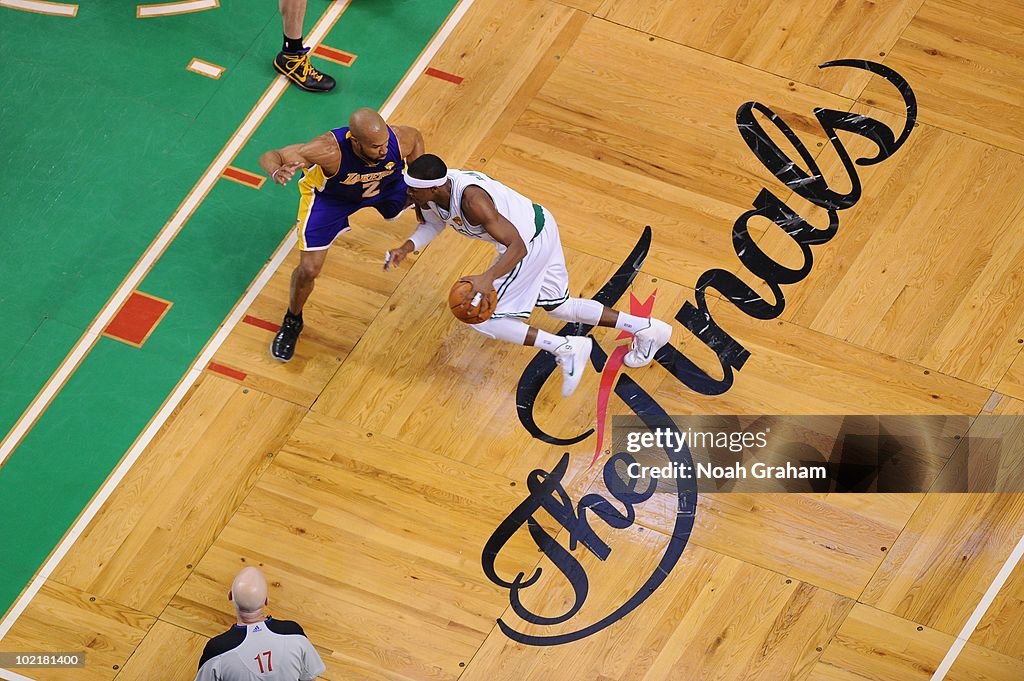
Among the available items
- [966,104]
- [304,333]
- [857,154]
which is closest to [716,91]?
[857,154]

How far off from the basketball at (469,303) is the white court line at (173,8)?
11.9 feet

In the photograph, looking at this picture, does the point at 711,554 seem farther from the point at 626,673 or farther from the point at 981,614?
the point at 981,614

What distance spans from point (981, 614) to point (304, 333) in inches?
155

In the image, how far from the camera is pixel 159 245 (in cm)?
784

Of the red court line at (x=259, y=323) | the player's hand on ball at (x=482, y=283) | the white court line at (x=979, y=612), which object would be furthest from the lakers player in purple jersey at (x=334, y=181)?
the white court line at (x=979, y=612)

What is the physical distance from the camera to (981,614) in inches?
260

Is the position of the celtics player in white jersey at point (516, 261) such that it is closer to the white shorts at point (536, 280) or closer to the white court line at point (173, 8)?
the white shorts at point (536, 280)

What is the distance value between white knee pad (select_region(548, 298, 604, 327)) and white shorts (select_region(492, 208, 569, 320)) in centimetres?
7

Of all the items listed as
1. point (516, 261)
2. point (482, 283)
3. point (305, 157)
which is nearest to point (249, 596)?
point (482, 283)

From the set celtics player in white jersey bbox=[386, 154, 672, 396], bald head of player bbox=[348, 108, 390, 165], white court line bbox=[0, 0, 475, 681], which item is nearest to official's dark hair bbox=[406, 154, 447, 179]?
celtics player in white jersey bbox=[386, 154, 672, 396]

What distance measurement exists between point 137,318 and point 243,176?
1161 millimetres

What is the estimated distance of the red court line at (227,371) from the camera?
7359 mm

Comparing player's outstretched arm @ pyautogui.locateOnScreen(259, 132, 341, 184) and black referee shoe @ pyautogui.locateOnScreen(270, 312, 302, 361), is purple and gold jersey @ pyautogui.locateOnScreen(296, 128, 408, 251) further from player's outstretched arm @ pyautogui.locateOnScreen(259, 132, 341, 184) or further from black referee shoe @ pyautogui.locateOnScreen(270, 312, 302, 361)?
black referee shoe @ pyautogui.locateOnScreen(270, 312, 302, 361)

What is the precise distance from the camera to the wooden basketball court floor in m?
6.57
